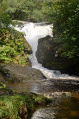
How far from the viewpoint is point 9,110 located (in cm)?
415

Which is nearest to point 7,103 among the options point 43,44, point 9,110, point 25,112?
point 9,110

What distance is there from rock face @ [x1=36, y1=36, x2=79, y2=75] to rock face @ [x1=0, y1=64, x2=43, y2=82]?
3.27m

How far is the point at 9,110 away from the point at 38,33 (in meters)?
20.0

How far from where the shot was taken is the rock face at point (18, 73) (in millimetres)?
11527

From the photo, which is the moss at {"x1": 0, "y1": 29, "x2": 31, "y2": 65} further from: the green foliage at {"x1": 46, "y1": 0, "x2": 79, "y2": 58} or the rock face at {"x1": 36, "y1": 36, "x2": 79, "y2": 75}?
the green foliage at {"x1": 46, "y1": 0, "x2": 79, "y2": 58}

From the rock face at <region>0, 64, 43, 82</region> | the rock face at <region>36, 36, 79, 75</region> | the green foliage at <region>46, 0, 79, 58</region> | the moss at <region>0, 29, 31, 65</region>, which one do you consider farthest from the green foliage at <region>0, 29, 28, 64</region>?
the green foliage at <region>46, 0, 79, 58</region>

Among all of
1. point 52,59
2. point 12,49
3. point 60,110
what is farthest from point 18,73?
point 60,110

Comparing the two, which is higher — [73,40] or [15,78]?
[73,40]

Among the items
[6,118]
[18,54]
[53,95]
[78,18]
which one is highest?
[78,18]

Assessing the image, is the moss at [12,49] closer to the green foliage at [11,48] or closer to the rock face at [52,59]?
the green foliage at [11,48]

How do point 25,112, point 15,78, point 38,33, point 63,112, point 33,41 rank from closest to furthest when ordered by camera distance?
point 25,112 → point 63,112 → point 15,78 → point 33,41 → point 38,33

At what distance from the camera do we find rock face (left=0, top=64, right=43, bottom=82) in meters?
11.5

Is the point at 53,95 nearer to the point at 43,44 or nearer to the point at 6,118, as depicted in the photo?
the point at 6,118

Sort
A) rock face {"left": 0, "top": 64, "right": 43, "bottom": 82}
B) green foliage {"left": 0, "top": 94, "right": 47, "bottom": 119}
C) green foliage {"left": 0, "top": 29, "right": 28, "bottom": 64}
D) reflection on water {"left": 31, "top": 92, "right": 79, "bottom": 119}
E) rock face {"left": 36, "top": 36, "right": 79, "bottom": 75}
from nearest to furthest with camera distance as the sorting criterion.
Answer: green foliage {"left": 0, "top": 94, "right": 47, "bottom": 119} → reflection on water {"left": 31, "top": 92, "right": 79, "bottom": 119} → rock face {"left": 0, "top": 64, "right": 43, "bottom": 82} → green foliage {"left": 0, "top": 29, "right": 28, "bottom": 64} → rock face {"left": 36, "top": 36, "right": 79, "bottom": 75}
